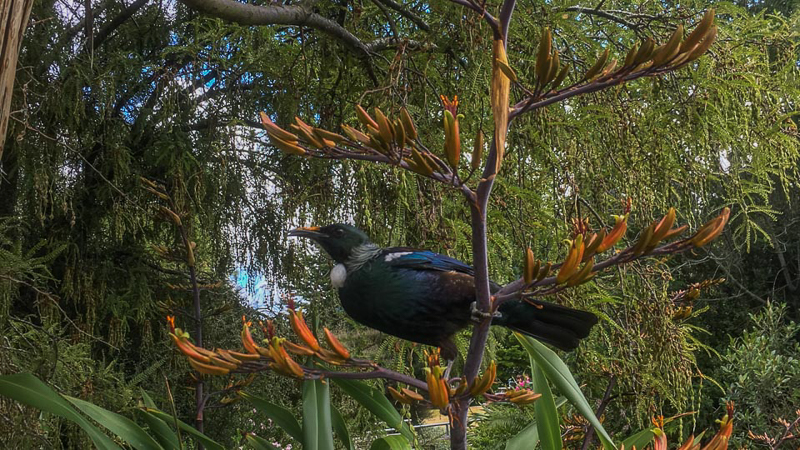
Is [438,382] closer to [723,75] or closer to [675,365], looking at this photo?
[675,365]

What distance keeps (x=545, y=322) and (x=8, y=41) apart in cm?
85

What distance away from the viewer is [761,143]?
1.85m

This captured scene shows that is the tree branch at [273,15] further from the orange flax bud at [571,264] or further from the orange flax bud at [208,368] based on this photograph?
the orange flax bud at [571,264]

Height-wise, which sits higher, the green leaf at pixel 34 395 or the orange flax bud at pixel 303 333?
the orange flax bud at pixel 303 333

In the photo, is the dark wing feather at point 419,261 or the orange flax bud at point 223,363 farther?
the dark wing feather at point 419,261

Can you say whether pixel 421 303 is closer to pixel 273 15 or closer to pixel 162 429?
pixel 162 429

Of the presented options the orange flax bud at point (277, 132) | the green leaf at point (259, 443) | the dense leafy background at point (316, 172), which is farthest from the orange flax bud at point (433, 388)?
the green leaf at point (259, 443)

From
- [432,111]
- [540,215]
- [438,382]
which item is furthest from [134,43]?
[438,382]

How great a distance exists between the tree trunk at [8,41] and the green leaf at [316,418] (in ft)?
1.93

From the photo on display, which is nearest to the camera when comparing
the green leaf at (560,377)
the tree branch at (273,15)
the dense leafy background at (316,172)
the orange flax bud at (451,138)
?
the orange flax bud at (451,138)

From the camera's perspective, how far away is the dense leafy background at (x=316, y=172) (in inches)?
62.4

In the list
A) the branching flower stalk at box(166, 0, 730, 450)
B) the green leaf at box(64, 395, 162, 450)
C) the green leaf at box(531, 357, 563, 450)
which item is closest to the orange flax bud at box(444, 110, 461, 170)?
the branching flower stalk at box(166, 0, 730, 450)

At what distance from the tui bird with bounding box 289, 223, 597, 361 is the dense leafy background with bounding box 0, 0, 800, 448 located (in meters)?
0.26

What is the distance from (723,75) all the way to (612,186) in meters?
0.39
